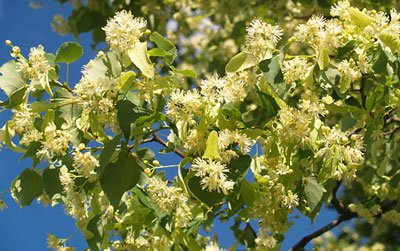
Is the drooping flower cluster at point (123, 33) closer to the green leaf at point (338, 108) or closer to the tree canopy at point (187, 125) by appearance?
the tree canopy at point (187, 125)

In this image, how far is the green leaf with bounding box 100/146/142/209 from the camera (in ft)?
4.49

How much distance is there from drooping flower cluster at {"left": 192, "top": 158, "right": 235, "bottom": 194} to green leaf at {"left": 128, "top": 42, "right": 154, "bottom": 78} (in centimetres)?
28

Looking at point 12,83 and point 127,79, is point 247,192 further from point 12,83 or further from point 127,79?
point 12,83

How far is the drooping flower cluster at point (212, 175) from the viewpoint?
1239mm

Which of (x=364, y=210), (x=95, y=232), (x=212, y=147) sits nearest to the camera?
(x=212, y=147)

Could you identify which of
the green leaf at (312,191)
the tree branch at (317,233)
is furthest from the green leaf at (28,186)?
the tree branch at (317,233)

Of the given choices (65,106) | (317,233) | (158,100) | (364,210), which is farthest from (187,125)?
(364,210)

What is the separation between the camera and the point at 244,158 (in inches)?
52.9

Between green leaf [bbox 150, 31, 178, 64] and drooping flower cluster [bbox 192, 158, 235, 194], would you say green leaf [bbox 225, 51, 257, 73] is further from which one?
drooping flower cluster [bbox 192, 158, 235, 194]

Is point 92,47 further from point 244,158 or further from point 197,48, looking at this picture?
point 244,158

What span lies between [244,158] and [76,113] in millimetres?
555

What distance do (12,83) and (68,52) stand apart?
200 mm

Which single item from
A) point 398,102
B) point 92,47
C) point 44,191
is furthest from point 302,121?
point 92,47

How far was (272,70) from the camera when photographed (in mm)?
1309
